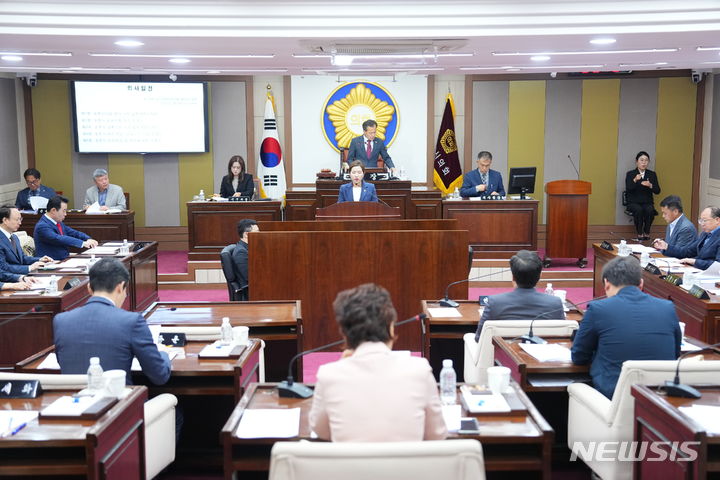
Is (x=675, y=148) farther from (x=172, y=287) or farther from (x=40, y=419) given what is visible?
(x=40, y=419)

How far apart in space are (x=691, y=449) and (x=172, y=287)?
755cm

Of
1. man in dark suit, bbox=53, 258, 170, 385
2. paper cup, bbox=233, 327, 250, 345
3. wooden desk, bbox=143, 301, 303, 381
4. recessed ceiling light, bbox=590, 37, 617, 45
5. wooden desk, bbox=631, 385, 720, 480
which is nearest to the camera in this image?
wooden desk, bbox=631, 385, 720, 480

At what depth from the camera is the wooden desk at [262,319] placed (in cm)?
504

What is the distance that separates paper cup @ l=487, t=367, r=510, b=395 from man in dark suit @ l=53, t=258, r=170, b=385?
158 cm

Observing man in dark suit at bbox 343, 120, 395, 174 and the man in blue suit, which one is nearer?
the man in blue suit

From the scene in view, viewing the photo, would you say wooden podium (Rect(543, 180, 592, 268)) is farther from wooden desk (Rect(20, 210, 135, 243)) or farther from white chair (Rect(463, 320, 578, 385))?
white chair (Rect(463, 320, 578, 385))

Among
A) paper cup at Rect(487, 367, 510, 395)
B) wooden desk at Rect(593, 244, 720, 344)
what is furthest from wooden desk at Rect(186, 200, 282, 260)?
paper cup at Rect(487, 367, 510, 395)

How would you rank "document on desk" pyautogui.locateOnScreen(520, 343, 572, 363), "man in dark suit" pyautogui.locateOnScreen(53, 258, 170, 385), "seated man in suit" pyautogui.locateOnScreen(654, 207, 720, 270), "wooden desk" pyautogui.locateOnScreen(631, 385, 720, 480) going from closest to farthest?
1. "wooden desk" pyautogui.locateOnScreen(631, 385, 720, 480)
2. "man in dark suit" pyautogui.locateOnScreen(53, 258, 170, 385)
3. "document on desk" pyautogui.locateOnScreen(520, 343, 572, 363)
4. "seated man in suit" pyautogui.locateOnScreen(654, 207, 720, 270)

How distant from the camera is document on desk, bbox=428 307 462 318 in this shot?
520 cm

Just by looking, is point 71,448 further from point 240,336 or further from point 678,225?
point 678,225

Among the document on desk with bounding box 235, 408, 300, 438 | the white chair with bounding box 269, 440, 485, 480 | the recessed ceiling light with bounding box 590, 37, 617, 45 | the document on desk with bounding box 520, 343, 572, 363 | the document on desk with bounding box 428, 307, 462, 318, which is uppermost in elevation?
the recessed ceiling light with bounding box 590, 37, 617, 45

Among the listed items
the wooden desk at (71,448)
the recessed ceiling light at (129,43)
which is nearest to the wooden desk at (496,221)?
the recessed ceiling light at (129,43)

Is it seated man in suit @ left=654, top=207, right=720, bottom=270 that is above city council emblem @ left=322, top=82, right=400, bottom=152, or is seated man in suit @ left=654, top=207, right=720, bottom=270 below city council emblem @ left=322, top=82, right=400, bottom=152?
below

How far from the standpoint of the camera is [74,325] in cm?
363
